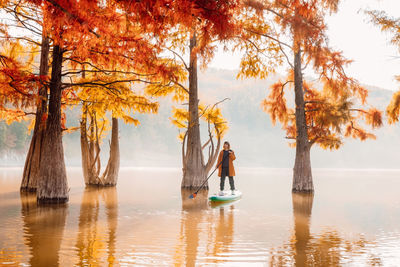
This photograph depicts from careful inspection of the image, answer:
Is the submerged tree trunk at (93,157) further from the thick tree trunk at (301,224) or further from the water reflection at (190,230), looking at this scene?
the thick tree trunk at (301,224)

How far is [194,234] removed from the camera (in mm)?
8461

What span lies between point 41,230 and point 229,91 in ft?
490

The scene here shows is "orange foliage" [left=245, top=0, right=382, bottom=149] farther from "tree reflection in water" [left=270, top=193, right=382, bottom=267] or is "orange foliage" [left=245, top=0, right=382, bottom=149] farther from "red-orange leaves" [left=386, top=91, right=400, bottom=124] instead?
"tree reflection in water" [left=270, top=193, right=382, bottom=267]

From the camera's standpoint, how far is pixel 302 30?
11008mm

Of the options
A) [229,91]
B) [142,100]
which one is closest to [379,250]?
[142,100]

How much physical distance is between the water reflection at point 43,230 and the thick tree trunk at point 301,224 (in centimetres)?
351

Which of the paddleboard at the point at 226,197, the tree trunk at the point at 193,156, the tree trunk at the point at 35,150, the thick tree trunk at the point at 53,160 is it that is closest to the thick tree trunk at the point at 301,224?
the paddleboard at the point at 226,197

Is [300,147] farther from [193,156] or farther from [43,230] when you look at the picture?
[43,230]

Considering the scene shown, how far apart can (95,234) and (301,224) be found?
4.67 metres

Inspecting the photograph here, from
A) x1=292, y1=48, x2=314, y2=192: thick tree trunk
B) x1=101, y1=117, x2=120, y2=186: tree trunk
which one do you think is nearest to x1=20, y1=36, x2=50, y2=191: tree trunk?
x1=101, y1=117, x2=120, y2=186: tree trunk

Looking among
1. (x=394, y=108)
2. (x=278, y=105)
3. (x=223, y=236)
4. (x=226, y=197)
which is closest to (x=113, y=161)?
(x=226, y=197)

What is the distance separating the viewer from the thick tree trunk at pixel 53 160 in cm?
1261

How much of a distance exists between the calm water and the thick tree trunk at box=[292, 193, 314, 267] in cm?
2

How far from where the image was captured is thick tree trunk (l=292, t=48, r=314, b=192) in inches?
719
